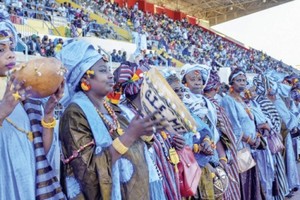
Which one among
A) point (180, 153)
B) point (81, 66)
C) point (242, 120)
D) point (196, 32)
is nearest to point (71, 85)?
point (81, 66)

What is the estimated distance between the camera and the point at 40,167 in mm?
1907

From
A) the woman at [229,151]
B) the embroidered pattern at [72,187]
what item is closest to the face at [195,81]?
the woman at [229,151]

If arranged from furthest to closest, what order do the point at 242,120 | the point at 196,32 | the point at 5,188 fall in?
the point at 196,32, the point at 242,120, the point at 5,188

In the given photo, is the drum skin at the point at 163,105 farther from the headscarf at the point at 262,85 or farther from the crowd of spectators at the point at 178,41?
the crowd of spectators at the point at 178,41

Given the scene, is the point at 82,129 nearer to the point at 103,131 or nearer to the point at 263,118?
the point at 103,131

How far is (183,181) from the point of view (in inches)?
115

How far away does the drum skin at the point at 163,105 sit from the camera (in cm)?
180

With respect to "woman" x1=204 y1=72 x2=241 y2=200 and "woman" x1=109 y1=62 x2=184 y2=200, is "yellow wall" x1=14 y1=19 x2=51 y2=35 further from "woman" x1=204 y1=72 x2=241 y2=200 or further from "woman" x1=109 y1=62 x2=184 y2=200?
"woman" x1=109 y1=62 x2=184 y2=200

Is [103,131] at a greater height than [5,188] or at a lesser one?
greater

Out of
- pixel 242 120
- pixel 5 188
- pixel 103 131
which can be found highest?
pixel 103 131

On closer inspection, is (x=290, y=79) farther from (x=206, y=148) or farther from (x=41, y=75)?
(x=41, y=75)

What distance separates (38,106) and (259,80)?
A: 4307mm

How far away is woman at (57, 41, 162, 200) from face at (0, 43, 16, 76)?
0.97 ft

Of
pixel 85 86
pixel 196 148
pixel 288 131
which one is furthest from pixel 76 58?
pixel 288 131
